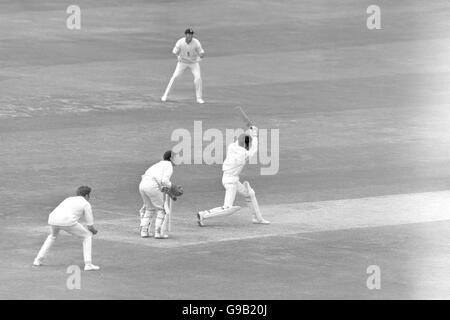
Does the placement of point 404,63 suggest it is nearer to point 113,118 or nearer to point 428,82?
point 428,82

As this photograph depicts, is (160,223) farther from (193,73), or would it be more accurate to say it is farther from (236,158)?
(193,73)

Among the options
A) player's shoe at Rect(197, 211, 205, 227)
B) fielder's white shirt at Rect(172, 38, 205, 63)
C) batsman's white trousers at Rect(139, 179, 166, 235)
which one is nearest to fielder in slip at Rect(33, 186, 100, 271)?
batsman's white trousers at Rect(139, 179, 166, 235)

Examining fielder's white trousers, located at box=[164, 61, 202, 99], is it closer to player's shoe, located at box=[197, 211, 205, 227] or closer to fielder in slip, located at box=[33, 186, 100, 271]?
player's shoe, located at box=[197, 211, 205, 227]

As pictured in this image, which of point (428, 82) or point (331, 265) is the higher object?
point (428, 82)

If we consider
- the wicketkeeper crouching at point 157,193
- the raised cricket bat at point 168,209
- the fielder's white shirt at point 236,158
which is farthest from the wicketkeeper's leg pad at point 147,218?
the fielder's white shirt at point 236,158

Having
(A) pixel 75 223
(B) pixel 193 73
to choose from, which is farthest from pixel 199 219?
(B) pixel 193 73
